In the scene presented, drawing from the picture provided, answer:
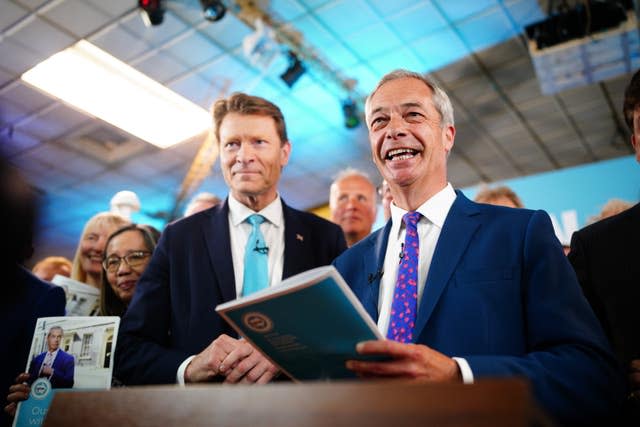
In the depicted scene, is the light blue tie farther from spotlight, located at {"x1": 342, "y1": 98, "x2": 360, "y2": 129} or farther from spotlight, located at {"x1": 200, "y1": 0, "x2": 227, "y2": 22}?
spotlight, located at {"x1": 342, "y1": 98, "x2": 360, "y2": 129}

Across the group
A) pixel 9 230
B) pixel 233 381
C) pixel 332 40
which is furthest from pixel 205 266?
pixel 332 40

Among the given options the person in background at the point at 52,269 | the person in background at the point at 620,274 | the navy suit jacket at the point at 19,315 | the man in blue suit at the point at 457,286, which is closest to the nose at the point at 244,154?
the man in blue suit at the point at 457,286

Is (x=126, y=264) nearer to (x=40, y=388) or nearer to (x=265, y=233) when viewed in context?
(x=265, y=233)

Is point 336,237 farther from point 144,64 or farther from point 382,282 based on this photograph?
point 144,64

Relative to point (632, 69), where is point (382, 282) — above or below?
below

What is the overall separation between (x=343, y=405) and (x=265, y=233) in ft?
5.53

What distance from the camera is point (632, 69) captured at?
550cm

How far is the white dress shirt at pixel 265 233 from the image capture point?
2131 mm

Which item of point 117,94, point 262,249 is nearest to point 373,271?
point 262,249

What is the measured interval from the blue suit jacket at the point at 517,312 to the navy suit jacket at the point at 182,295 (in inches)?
24.2

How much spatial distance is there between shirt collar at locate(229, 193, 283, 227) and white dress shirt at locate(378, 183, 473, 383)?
0.61 meters

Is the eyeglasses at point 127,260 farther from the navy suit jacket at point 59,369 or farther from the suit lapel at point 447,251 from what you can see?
the suit lapel at point 447,251

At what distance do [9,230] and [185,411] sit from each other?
2.55ft

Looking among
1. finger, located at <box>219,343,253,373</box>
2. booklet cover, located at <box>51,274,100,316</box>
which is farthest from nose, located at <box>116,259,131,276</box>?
finger, located at <box>219,343,253,373</box>
